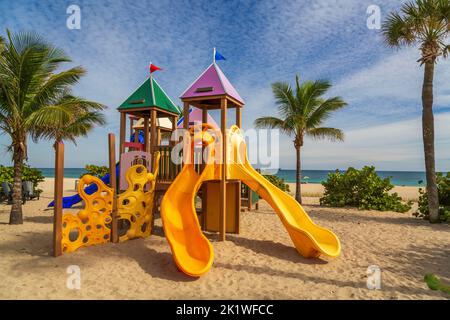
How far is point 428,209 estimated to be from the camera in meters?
10.4

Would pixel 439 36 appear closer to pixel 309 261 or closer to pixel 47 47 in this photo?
pixel 309 261

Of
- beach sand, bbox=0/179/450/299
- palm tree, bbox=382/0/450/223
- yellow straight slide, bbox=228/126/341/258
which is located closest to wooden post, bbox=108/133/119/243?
beach sand, bbox=0/179/450/299

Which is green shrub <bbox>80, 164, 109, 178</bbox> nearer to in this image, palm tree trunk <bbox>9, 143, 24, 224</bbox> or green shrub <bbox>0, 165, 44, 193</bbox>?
green shrub <bbox>0, 165, 44, 193</bbox>

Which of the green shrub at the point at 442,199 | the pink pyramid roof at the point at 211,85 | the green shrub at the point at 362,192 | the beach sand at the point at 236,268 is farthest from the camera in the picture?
the green shrub at the point at 362,192

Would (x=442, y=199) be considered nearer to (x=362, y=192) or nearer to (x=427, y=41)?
(x=362, y=192)

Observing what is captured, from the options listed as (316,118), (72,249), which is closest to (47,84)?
(72,249)

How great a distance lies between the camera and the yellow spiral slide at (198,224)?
539 centimetres

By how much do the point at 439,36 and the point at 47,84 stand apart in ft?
42.2

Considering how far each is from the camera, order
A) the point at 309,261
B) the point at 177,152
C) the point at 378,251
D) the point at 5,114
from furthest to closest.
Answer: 1. the point at 5,114
2. the point at 177,152
3. the point at 378,251
4. the point at 309,261

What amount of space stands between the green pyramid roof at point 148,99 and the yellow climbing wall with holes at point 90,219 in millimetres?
3275

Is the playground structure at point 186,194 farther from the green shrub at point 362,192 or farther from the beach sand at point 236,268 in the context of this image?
the green shrub at point 362,192

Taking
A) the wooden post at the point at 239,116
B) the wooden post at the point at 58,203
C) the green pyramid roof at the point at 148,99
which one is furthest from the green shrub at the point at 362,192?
the wooden post at the point at 58,203

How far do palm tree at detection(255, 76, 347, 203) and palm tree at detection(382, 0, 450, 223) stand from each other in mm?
4704

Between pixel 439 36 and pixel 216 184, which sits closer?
pixel 216 184
